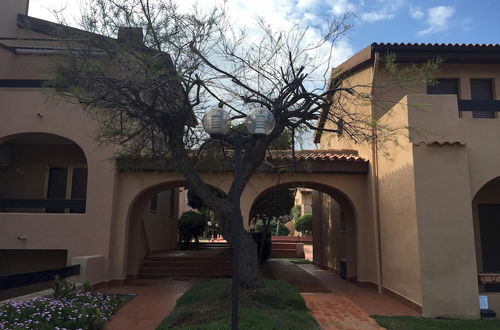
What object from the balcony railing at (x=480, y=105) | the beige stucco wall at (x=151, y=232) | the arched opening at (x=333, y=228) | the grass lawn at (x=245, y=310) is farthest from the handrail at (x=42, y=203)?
the balcony railing at (x=480, y=105)

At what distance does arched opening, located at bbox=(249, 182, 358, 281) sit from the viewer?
44.3 feet

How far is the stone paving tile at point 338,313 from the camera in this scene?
293 inches

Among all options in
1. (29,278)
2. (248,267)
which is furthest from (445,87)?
(29,278)

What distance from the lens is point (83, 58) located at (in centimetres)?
779

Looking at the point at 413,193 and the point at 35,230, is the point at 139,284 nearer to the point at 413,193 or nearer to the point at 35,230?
the point at 35,230

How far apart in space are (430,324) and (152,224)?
478 inches

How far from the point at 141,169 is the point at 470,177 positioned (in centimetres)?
847

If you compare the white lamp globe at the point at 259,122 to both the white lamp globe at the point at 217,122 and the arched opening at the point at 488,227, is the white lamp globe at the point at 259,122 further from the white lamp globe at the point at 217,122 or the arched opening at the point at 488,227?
the arched opening at the point at 488,227

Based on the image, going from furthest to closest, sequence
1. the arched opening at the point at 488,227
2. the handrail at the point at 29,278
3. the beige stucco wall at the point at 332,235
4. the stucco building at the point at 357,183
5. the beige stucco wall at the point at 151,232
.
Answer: the beige stucco wall at the point at 332,235 → the beige stucco wall at the point at 151,232 → the arched opening at the point at 488,227 → the stucco building at the point at 357,183 → the handrail at the point at 29,278

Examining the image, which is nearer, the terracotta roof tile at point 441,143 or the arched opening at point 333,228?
the terracotta roof tile at point 441,143

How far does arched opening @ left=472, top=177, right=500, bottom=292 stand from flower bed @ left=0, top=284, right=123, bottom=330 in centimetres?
923

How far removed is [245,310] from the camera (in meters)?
6.88

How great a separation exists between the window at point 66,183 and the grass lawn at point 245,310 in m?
7.10

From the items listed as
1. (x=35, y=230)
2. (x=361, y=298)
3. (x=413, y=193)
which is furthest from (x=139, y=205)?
(x=413, y=193)
